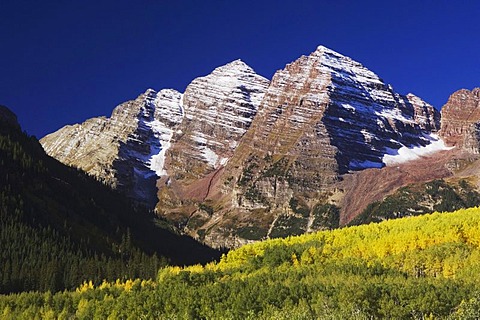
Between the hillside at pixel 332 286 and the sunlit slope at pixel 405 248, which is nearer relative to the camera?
the hillside at pixel 332 286

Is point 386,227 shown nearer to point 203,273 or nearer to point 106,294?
point 203,273

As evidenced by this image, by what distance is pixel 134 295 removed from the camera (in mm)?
131625

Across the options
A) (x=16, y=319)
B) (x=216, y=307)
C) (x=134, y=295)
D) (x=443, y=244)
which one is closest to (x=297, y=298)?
(x=216, y=307)

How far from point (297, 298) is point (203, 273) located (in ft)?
168

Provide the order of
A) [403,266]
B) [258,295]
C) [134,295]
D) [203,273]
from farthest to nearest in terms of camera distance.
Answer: [203,273], [403,266], [134,295], [258,295]

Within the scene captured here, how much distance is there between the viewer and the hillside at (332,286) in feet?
343

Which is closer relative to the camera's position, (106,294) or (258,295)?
(258,295)

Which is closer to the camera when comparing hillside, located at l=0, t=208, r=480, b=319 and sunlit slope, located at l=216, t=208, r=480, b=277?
hillside, located at l=0, t=208, r=480, b=319

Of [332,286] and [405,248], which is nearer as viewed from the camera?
[332,286]

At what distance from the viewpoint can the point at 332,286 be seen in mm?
115625

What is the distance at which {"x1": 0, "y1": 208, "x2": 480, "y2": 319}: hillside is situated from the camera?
104m

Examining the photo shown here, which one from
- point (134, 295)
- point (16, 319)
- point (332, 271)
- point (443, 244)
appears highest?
point (443, 244)

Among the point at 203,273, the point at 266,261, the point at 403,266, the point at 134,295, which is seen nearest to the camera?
the point at 134,295

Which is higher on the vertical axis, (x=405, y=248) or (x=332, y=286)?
(x=405, y=248)
